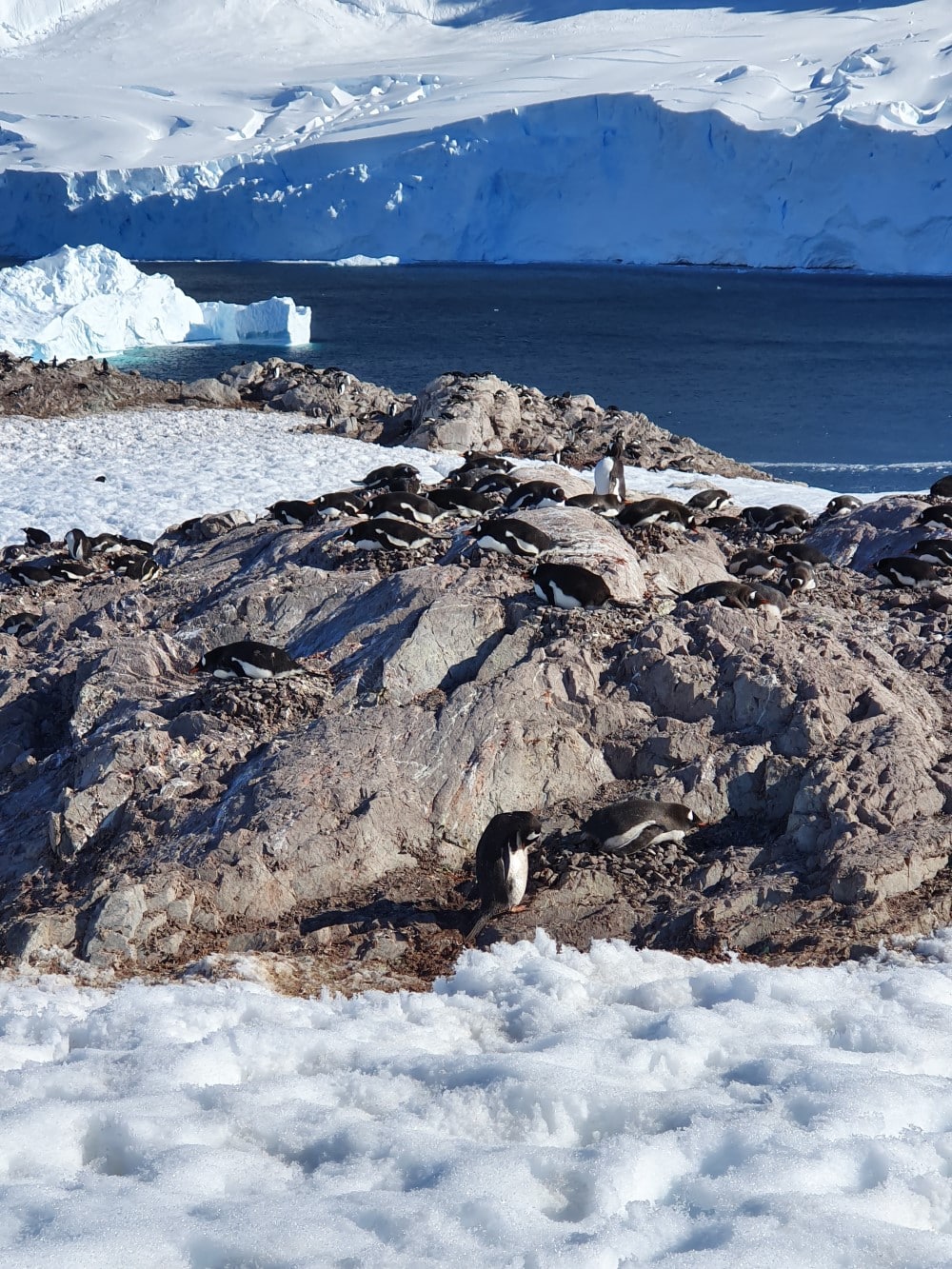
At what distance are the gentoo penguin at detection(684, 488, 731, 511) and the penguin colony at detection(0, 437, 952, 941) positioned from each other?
0.02 metres

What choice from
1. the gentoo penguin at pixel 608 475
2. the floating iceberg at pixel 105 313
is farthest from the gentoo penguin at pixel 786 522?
the floating iceberg at pixel 105 313

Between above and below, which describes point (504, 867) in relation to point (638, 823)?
below

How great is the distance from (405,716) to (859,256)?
2946 inches

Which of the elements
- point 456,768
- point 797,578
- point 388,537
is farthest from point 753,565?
point 456,768

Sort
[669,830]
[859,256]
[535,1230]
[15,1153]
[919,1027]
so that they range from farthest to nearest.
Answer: [859,256] → [669,830] → [919,1027] → [15,1153] → [535,1230]

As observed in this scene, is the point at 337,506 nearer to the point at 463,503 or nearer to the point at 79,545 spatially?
the point at 463,503

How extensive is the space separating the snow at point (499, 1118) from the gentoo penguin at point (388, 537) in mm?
4328

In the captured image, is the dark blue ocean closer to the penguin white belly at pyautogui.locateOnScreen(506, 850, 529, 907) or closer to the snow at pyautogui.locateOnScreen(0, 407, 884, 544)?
the snow at pyautogui.locateOnScreen(0, 407, 884, 544)

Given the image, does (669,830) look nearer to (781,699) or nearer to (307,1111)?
(781,699)

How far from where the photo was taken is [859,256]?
244 ft

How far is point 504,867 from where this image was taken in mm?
5891

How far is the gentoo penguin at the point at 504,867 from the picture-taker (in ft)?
19.3

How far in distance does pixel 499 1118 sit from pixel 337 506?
7.67m

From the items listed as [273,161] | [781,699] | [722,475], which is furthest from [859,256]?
[781,699]
